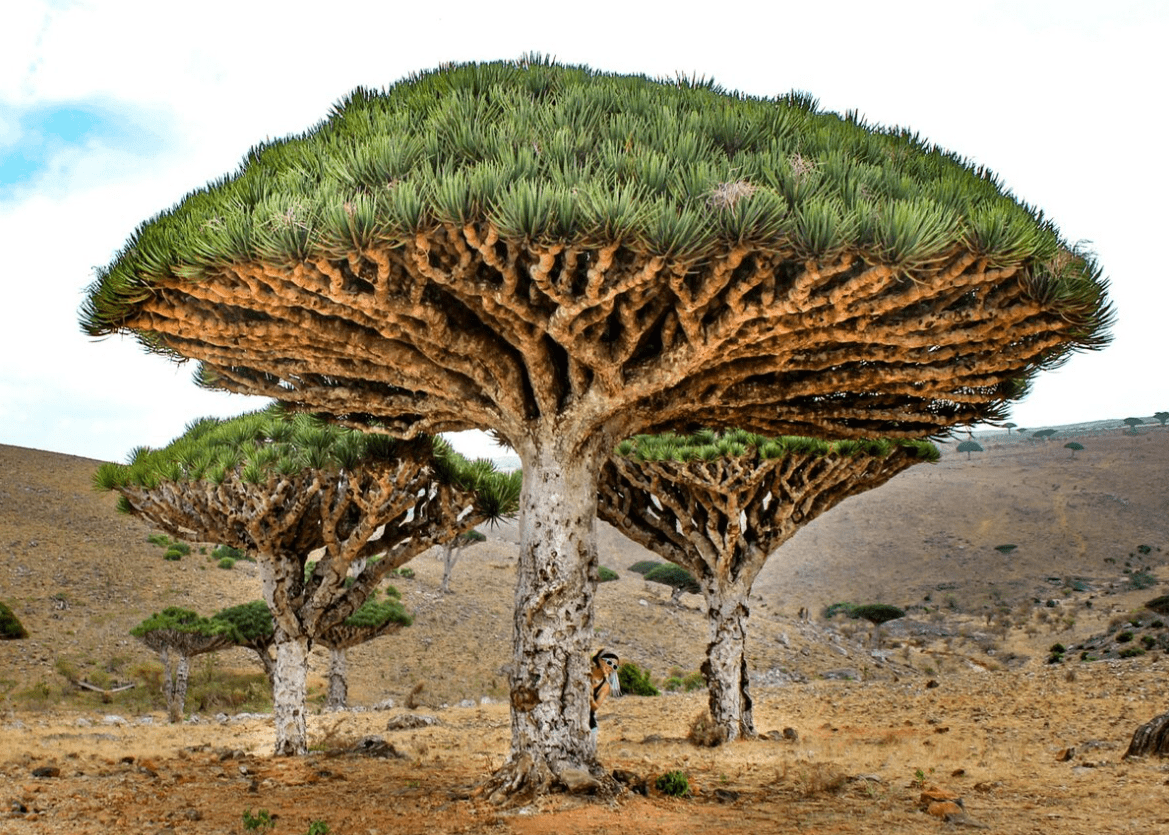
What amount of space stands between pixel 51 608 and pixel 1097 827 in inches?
1208

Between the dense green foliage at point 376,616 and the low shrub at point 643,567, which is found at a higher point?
the low shrub at point 643,567

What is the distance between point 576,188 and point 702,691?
20.1 m

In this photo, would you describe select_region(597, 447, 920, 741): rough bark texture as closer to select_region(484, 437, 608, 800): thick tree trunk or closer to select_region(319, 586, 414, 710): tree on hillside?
select_region(484, 437, 608, 800): thick tree trunk

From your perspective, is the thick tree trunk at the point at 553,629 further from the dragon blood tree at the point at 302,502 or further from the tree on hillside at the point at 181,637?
the tree on hillside at the point at 181,637

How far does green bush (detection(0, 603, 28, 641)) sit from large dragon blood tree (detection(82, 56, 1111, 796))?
21.6m

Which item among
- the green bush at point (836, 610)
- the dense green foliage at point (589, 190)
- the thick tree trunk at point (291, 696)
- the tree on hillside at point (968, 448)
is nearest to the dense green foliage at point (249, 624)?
the thick tree trunk at point (291, 696)

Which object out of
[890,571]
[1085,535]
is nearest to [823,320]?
[890,571]

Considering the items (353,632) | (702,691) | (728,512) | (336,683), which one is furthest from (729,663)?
(336,683)

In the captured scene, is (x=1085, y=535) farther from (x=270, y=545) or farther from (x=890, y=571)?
(x=270, y=545)

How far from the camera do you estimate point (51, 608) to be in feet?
92.1

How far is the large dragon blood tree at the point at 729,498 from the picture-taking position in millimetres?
12711

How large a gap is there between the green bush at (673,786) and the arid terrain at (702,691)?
0.66 feet

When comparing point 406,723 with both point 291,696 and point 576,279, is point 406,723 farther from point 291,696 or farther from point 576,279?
point 576,279

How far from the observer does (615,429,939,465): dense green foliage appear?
41.2ft
